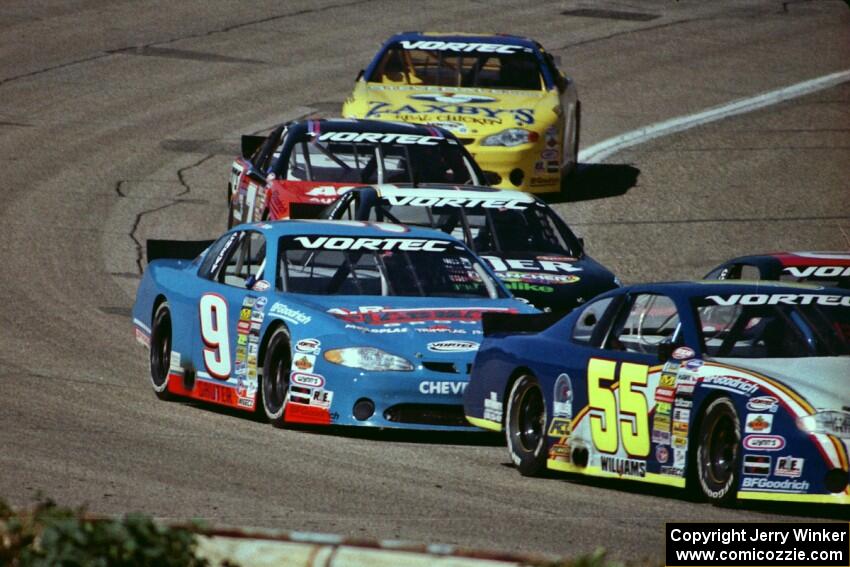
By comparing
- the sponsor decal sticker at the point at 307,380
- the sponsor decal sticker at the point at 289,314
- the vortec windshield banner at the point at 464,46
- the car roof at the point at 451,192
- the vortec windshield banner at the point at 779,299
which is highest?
the vortec windshield banner at the point at 779,299

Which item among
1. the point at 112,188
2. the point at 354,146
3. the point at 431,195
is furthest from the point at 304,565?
the point at 112,188

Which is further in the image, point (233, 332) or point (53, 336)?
point (53, 336)

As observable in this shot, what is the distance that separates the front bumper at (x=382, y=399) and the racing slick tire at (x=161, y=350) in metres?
1.83

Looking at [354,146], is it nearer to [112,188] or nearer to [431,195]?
[431,195]

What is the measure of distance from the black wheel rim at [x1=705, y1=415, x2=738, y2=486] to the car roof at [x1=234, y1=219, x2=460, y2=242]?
401cm

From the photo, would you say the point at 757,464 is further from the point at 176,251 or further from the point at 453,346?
the point at 176,251

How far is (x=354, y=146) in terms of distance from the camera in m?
17.4

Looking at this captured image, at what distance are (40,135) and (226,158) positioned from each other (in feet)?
8.00

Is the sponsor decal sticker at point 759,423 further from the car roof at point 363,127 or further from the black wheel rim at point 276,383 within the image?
the car roof at point 363,127

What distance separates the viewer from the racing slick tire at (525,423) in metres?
10.1

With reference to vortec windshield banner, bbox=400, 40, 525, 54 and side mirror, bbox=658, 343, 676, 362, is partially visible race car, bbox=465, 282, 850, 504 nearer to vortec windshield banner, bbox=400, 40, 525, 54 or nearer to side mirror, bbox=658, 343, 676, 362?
side mirror, bbox=658, 343, 676, 362

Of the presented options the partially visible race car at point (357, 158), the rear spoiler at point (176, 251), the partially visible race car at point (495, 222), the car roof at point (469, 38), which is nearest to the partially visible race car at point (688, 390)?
the partially visible race car at point (495, 222)

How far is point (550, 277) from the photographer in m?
13.8

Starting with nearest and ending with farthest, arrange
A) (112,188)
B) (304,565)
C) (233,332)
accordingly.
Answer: (304,565), (233,332), (112,188)
